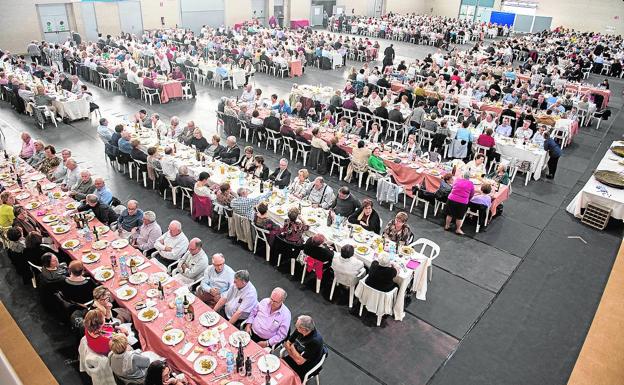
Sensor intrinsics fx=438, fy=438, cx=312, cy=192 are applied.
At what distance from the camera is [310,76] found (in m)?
21.9

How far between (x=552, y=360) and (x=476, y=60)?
62.7 ft

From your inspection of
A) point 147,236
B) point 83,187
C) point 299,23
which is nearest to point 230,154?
point 83,187

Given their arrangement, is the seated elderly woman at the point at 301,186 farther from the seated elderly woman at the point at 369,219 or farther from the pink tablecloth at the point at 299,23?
the pink tablecloth at the point at 299,23

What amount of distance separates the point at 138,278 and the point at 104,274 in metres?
0.52

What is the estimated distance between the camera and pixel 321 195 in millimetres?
8820

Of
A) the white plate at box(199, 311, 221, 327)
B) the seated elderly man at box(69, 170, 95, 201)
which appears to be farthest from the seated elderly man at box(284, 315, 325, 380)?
the seated elderly man at box(69, 170, 95, 201)

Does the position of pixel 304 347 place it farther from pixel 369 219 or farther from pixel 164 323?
pixel 369 219

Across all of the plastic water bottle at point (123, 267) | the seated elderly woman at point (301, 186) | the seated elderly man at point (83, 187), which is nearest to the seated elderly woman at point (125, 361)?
the plastic water bottle at point (123, 267)

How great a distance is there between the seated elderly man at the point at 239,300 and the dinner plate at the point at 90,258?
2.09 meters

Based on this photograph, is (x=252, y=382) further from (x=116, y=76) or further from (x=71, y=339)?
(x=116, y=76)

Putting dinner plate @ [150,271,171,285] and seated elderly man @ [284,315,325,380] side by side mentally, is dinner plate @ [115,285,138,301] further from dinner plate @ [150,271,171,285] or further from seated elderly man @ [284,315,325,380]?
seated elderly man @ [284,315,325,380]

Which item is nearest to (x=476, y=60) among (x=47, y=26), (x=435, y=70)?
(x=435, y=70)

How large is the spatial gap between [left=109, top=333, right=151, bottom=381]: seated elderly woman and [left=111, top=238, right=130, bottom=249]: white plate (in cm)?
237

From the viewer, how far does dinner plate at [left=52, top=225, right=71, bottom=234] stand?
23.8 ft
